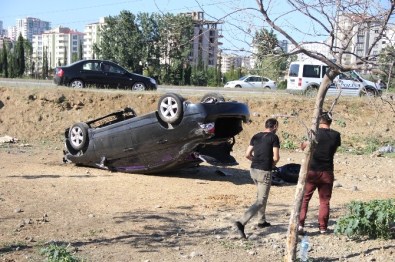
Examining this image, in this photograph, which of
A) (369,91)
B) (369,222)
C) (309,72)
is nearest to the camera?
(369,91)

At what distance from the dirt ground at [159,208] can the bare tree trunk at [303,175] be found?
0.71 feet

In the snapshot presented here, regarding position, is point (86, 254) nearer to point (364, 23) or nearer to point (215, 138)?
point (364, 23)

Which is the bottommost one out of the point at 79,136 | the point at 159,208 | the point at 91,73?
the point at 159,208

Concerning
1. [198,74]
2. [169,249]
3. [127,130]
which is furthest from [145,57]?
[169,249]

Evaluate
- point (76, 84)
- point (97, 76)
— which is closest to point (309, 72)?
point (97, 76)

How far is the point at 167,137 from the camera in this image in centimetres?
1072

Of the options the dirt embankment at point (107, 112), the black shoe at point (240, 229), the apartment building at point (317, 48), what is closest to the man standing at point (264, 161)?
the black shoe at point (240, 229)

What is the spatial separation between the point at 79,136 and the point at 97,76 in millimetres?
11723

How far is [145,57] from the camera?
2036 inches

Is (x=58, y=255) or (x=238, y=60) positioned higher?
(x=238, y=60)

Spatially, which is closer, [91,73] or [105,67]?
[91,73]

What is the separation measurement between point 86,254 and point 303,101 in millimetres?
16822

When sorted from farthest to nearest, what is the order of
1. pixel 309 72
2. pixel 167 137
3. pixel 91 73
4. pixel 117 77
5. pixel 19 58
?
1. pixel 19 58
2. pixel 309 72
3. pixel 117 77
4. pixel 91 73
5. pixel 167 137

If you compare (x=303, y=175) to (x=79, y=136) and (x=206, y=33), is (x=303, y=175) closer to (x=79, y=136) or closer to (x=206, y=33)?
(x=206, y=33)
